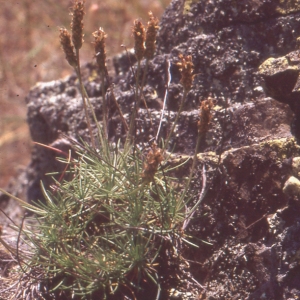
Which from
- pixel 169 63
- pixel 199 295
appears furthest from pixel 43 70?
pixel 199 295

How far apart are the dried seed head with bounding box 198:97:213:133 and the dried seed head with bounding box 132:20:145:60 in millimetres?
292

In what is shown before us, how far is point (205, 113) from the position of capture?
1.28m

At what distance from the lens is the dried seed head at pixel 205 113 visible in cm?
127

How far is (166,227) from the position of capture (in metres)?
1.36

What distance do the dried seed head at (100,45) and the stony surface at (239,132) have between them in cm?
34

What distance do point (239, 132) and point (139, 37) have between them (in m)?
0.48

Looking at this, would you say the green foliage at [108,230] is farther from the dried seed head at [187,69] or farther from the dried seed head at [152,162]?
the dried seed head at [187,69]

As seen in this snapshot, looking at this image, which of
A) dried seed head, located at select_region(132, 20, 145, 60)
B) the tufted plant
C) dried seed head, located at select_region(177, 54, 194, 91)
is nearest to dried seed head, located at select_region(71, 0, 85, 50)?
the tufted plant

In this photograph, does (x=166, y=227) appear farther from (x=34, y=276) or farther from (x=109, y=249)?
(x=34, y=276)

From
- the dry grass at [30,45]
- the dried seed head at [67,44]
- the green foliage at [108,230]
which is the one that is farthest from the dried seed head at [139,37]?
the dry grass at [30,45]

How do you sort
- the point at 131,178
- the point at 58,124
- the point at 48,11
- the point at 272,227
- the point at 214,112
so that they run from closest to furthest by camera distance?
the point at 272,227
the point at 131,178
the point at 214,112
the point at 58,124
the point at 48,11

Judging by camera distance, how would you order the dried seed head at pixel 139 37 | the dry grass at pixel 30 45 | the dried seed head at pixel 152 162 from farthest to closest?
the dry grass at pixel 30 45 < the dried seed head at pixel 139 37 < the dried seed head at pixel 152 162

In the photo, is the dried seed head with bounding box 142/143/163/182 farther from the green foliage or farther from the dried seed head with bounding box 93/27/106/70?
the dried seed head with bounding box 93/27/106/70

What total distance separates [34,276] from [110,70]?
3.59 ft
